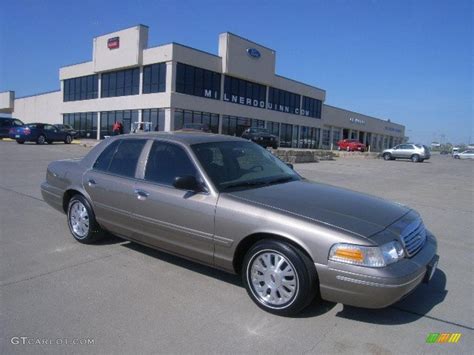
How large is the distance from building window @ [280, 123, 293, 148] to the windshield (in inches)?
1820

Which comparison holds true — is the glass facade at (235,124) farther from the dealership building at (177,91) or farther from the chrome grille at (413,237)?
the chrome grille at (413,237)

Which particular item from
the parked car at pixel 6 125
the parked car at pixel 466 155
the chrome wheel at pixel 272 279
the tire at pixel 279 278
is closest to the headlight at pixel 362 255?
the tire at pixel 279 278

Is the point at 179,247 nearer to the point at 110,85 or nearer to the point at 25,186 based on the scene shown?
the point at 25,186

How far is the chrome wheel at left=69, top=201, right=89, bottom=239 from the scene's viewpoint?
5.50 m

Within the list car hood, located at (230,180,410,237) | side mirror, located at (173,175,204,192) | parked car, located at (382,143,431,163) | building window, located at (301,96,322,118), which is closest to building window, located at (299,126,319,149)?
building window, located at (301,96,322,118)

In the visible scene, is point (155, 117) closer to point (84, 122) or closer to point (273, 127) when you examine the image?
point (84, 122)

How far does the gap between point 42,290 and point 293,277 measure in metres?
2.42

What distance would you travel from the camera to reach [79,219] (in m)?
5.60

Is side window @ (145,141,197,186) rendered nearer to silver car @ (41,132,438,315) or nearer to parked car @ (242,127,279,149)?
silver car @ (41,132,438,315)

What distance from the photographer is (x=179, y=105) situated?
3684 cm

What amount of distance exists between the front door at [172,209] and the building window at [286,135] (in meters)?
46.8

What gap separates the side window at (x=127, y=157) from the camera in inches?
198

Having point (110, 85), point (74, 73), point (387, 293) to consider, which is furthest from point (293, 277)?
point (74, 73)

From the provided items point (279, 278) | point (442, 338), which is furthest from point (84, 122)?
point (442, 338)
